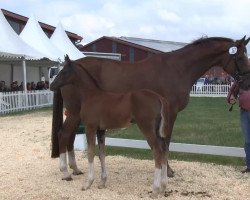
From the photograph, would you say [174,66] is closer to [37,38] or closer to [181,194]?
[181,194]

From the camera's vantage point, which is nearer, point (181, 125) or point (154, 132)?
point (154, 132)

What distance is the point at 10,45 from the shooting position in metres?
20.0

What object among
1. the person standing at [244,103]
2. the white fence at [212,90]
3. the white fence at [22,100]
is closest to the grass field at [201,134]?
the person standing at [244,103]

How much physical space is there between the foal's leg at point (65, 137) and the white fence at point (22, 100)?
40.1ft

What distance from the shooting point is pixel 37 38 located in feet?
84.1

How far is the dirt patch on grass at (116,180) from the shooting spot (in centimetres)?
603

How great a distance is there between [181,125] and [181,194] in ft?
26.0

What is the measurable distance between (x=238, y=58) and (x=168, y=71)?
3.65 feet

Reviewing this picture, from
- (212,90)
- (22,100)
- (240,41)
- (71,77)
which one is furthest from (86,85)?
(212,90)

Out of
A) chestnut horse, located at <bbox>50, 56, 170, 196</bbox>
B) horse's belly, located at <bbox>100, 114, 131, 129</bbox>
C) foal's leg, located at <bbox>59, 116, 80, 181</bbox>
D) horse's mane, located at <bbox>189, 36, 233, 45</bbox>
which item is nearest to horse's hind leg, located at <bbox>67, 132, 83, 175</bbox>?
foal's leg, located at <bbox>59, 116, 80, 181</bbox>

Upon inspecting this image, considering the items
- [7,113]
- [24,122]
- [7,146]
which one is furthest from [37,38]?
[7,146]

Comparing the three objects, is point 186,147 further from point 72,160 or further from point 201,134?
point 201,134

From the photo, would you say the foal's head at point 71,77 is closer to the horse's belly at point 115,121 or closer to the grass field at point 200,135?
the horse's belly at point 115,121

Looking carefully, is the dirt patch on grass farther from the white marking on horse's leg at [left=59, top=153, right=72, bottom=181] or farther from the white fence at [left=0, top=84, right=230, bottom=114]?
the white fence at [left=0, top=84, right=230, bottom=114]
